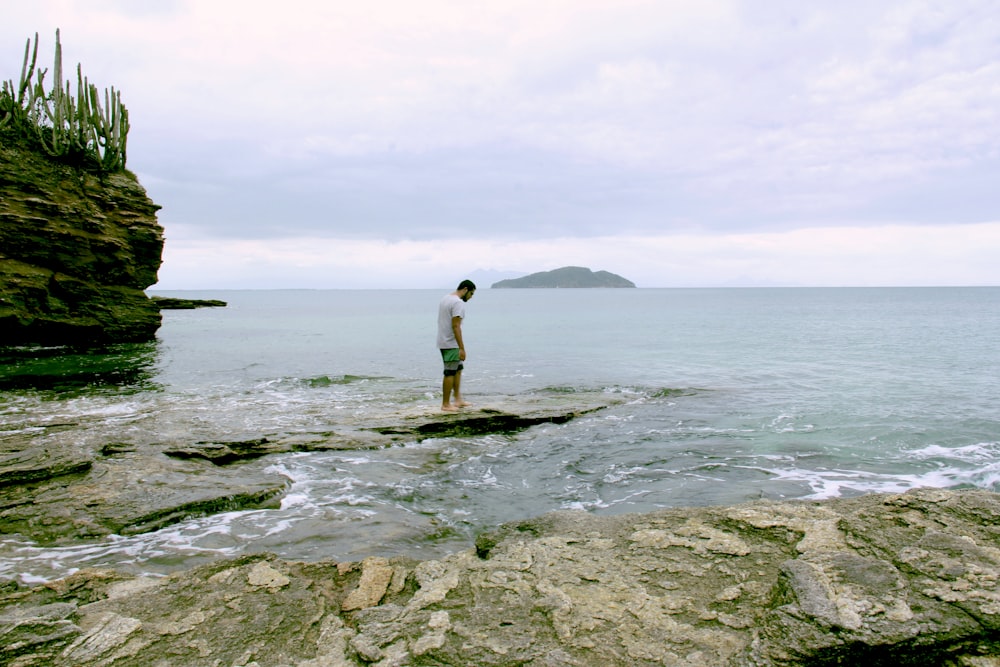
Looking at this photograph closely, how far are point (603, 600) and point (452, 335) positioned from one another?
765 centimetres

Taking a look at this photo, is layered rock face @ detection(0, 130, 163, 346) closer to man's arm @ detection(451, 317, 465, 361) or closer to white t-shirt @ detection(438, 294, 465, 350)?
white t-shirt @ detection(438, 294, 465, 350)

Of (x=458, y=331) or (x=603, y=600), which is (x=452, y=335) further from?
(x=603, y=600)

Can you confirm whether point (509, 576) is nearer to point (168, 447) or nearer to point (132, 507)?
point (132, 507)

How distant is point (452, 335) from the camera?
10.6 m

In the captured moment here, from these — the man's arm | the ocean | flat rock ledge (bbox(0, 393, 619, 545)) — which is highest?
the man's arm

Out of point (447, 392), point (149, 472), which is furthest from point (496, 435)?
point (149, 472)

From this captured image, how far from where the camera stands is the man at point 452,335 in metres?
10.3

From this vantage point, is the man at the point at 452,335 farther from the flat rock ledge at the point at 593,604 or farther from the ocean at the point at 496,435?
the flat rock ledge at the point at 593,604

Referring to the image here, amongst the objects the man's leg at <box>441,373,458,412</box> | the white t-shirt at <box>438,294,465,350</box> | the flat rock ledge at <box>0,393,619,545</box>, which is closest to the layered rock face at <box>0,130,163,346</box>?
→ the flat rock ledge at <box>0,393,619,545</box>

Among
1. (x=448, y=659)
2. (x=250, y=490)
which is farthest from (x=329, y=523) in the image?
(x=448, y=659)

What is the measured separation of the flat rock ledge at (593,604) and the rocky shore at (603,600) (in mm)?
12

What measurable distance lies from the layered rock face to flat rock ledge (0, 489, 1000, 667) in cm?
2215

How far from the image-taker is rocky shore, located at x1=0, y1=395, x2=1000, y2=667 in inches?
109

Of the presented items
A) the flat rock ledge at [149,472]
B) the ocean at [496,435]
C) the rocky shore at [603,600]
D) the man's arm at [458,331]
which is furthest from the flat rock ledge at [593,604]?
the man's arm at [458,331]
